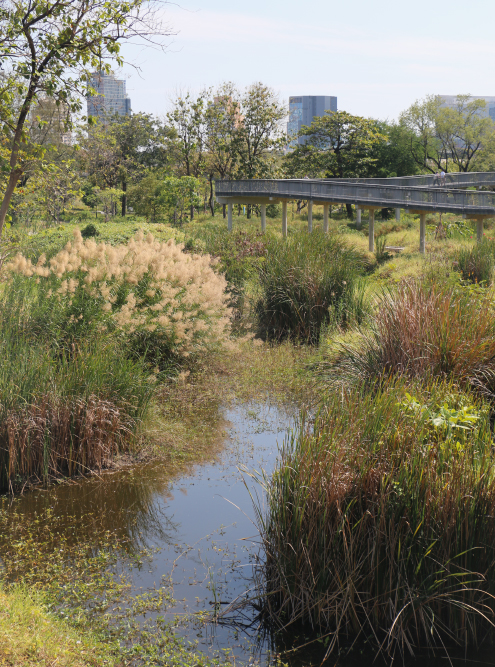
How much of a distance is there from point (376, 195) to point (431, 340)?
17.9 m

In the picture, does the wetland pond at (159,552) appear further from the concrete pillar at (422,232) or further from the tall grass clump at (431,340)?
the concrete pillar at (422,232)

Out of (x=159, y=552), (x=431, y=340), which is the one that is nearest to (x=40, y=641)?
(x=159, y=552)

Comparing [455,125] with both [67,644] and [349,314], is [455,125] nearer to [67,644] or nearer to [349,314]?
[349,314]

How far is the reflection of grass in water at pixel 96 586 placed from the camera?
12.4 feet

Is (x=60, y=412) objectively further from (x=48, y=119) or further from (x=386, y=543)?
(x=48, y=119)

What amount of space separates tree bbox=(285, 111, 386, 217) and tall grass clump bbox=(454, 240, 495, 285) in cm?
2440

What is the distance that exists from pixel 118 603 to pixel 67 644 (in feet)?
2.16

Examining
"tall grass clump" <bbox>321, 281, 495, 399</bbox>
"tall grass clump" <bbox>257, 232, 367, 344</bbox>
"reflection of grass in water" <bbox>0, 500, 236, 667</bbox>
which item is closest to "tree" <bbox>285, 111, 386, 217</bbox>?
"tall grass clump" <bbox>257, 232, 367, 344</bbox>

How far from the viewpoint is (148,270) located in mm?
9117

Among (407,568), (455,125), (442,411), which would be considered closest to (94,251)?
(442,411)

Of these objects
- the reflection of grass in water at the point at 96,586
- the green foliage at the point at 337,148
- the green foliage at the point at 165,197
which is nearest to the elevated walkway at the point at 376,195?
the green foliage at the point at 337,148

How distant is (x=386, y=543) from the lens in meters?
3.82

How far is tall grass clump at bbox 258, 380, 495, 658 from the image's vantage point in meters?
3.81

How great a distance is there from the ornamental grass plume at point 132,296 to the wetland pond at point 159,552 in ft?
7.48
